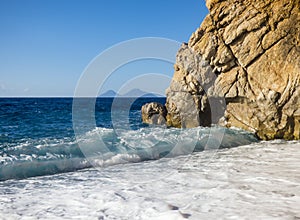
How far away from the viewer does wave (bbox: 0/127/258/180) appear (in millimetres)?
8188

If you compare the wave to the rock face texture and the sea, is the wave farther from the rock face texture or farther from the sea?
the rock face texture

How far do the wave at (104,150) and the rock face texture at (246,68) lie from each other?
1215 millimetres

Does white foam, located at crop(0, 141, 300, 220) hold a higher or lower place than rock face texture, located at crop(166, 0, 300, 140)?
lower

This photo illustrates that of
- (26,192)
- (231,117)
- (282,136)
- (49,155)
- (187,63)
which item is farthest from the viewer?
(187,63)

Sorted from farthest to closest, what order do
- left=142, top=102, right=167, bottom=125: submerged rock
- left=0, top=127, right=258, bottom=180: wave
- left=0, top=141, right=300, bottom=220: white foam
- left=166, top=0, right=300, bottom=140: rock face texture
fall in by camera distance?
left=142, top=102, right=167, bottom=125: submerged rock, left=166, top=0, right=300, bottom=140: rock face texture, left=0, top=127, right=258, bottom=180: wave, left=0, top=141, right=300, bottom=220: white foam

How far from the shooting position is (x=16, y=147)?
35.6ft

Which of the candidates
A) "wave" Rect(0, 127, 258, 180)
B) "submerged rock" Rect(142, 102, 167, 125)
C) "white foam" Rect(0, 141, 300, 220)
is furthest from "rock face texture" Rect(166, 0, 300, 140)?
"white foam" Rect(0, 141, 300, 220)

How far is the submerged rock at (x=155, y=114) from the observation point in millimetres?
18812

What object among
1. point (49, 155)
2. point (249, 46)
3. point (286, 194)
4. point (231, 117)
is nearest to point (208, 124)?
point (231, 117)

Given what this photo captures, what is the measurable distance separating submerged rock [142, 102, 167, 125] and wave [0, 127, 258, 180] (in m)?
5.17

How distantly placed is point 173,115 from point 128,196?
11.9 metres

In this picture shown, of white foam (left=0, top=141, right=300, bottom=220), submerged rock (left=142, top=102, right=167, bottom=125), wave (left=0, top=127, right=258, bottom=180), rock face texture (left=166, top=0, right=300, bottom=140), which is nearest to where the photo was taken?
white foam (left=0, top=141, right=300, bottom=220)

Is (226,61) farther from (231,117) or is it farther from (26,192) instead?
(26,192)

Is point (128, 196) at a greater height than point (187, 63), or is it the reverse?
point (187, 63)
